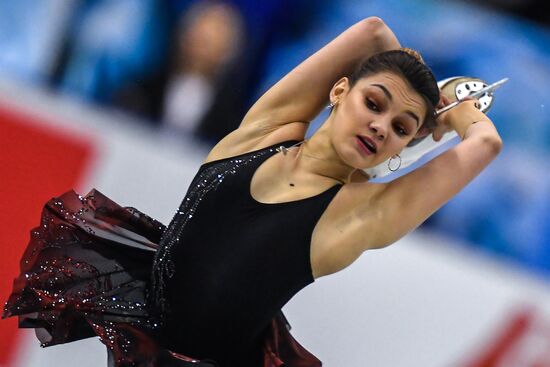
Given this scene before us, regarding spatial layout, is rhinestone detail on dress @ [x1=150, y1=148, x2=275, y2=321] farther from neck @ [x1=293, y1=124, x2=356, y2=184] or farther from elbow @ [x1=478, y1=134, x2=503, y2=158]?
elbow @ [x1=478, y1=134, x2=503, y2=158]

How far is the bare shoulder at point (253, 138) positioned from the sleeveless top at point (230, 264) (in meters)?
0.05

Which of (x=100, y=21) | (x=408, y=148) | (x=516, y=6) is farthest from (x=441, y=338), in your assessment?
(x=100, y=21)

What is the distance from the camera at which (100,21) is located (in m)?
3.03

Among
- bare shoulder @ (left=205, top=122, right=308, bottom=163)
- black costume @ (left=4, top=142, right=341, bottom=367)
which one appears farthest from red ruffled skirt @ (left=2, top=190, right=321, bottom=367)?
bare shoulder @ (left=205, top=122, right=308, bottom=163)

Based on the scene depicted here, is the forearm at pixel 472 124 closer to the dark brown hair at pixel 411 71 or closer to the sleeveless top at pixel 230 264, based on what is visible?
the dark brown hair at pixel 411 71

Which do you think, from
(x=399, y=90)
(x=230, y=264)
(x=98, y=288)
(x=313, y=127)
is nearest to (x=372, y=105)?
(x=399, y=90)

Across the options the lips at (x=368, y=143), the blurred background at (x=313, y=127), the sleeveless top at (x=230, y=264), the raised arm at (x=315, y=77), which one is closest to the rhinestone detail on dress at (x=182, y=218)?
the sleeveless top at (x=230, y=264)

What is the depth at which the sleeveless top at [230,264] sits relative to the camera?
67.0 inches

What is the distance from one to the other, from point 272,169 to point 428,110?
316mm

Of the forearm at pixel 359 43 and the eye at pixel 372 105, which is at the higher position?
the forearm at pixel 359 43

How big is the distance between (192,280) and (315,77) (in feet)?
1.60

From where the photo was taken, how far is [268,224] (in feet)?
5.63

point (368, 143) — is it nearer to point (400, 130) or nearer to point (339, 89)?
point (400, 130)

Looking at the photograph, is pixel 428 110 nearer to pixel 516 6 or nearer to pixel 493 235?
pixel 493 235
